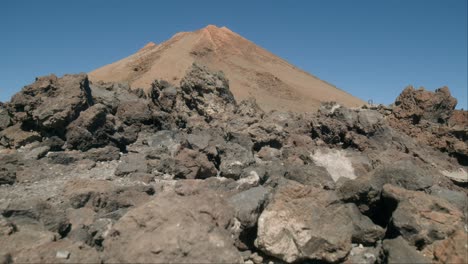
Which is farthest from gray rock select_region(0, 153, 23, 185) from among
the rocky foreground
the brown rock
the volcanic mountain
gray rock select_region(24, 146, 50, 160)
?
the volcanic mountain

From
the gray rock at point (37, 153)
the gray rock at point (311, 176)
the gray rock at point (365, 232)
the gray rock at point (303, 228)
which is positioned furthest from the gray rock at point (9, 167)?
the gray rock at point (365, 232)

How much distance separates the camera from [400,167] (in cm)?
891

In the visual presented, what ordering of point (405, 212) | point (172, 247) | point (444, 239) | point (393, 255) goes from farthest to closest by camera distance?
point (405, 212) < point (444, 239) < point (393, 255) < point (172, 247)

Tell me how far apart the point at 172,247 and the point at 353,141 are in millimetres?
10676

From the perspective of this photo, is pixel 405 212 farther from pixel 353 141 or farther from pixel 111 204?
pixel 353 141

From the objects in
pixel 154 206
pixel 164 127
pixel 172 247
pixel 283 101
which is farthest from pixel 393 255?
pixel 283 101

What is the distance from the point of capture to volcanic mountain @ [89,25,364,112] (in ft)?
129

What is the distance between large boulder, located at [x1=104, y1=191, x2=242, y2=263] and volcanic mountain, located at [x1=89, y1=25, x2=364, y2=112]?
2874cm

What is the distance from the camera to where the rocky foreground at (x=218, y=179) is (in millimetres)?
5969

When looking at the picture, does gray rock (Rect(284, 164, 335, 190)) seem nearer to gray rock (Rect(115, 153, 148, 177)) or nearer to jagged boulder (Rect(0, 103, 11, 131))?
gray rock (Rect(115, 153, 148, 177))

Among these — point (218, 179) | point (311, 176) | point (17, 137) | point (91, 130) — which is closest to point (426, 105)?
point (311, 176)

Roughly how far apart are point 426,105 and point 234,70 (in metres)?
30.3

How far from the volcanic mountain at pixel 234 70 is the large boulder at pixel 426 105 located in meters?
18.5

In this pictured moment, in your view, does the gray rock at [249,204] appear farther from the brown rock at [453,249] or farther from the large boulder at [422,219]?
the brown rock at [453,249]
